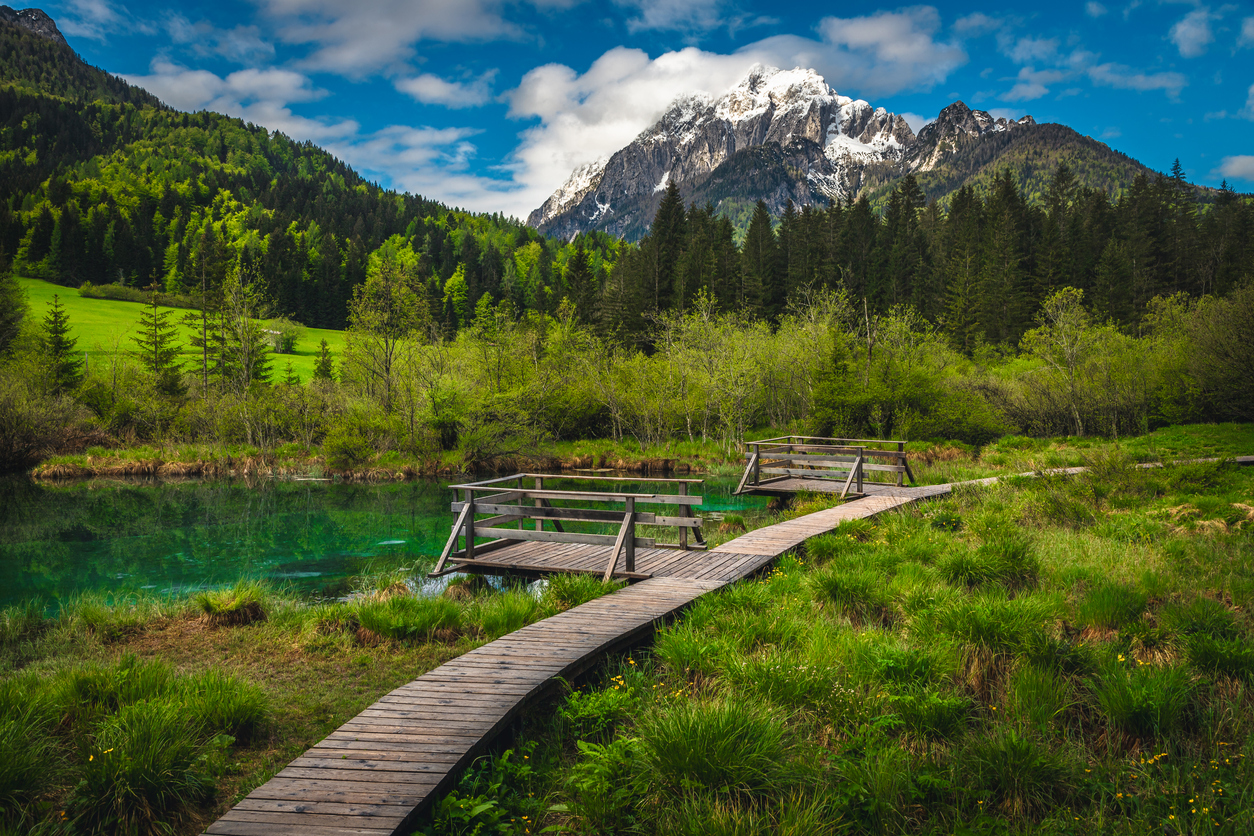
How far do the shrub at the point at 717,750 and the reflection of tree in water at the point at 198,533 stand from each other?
35.1 feet

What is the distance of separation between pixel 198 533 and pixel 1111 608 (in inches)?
821

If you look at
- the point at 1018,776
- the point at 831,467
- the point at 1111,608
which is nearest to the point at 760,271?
the point at 831,467

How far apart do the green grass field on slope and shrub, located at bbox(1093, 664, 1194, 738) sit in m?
50.0

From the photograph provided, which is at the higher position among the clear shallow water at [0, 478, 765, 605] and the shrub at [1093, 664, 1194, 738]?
the shrub at [1093, 664, 1194, 738]

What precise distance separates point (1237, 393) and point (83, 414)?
54.4 meters

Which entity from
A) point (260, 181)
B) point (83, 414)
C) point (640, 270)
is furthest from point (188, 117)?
point (83, 414)

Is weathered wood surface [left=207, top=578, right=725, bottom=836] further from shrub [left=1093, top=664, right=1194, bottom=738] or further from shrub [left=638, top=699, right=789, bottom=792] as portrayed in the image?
shrub [left=1093, top=664, right=1194, bottom=738]

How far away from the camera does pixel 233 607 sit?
347 inches

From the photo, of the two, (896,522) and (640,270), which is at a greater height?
(640,270)

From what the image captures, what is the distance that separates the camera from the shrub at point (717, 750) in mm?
3902

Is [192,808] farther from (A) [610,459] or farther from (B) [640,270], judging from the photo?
(B) [640,270]

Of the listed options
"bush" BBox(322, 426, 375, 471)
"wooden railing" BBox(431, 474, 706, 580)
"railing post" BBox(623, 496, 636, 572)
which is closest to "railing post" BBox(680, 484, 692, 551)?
"wooden railing" BBox(431, 474, 706, 580)

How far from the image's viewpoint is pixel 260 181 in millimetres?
128875

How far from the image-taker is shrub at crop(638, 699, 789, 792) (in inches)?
154
